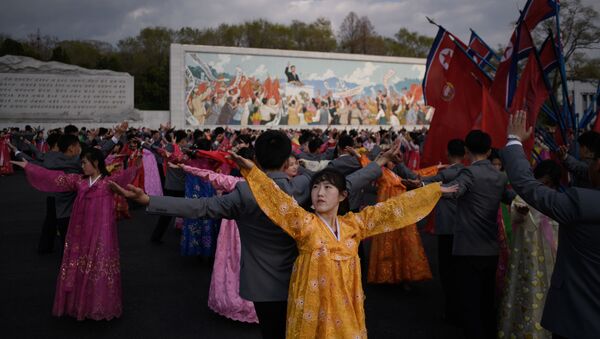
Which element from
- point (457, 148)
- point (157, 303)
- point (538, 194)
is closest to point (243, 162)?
point (538, 194)

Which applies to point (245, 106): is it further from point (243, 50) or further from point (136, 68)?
point (136, 68)

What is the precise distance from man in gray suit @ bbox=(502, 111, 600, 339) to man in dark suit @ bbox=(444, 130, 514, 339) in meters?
0.94

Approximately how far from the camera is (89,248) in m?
3.86

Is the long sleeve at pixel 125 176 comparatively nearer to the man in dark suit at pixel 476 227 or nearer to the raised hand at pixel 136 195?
the raised hand at pixel 136 195

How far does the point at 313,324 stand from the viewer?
6.57 ft

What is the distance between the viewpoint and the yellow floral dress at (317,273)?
2012 millimetres

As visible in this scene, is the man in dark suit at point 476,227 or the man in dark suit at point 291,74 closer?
the man in dark suit at point 476,227

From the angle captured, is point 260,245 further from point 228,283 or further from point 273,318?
point 228,283

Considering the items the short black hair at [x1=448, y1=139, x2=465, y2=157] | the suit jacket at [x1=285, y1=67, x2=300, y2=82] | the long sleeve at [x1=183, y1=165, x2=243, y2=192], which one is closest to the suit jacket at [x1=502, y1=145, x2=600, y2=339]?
the long sleeve at [x1=183, y1=165, x2=243, y2=192]

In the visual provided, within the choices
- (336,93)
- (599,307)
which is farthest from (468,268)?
(336,93)

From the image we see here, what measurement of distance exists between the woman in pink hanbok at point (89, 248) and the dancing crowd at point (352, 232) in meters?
0.01

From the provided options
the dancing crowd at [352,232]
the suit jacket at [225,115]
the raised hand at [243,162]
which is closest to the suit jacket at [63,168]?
the dancing crowd at [352,232]

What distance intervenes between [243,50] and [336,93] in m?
6.19

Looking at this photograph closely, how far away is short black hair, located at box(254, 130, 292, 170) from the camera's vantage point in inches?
90.7
